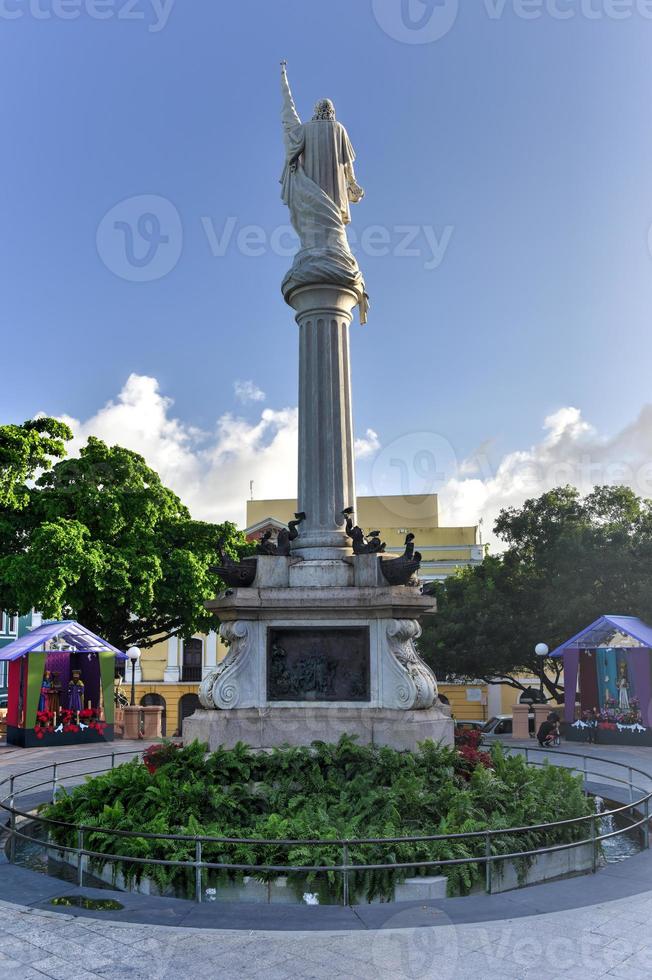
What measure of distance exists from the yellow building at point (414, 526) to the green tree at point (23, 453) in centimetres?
1849

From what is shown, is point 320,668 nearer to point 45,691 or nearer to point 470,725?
point 45,691

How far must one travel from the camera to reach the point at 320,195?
1614cm

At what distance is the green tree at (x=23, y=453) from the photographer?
27812mm

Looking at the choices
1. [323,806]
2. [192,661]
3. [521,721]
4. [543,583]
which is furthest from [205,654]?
[323,806]

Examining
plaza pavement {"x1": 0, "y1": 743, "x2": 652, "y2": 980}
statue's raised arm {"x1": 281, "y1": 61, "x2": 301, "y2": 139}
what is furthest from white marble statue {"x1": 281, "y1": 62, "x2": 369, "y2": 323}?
plaza pavement {"x1": 0, "y1": 743, "x2": 652, "y2": 980}

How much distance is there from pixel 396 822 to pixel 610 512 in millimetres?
22818

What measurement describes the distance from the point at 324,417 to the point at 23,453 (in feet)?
54.8

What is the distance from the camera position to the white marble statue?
15523 mm

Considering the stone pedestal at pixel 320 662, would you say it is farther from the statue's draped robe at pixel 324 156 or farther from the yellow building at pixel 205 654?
the yellow building at pixel 205 654

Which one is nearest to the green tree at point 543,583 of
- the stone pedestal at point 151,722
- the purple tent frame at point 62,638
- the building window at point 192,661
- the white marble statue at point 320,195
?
the stone pedestal at point 151,722

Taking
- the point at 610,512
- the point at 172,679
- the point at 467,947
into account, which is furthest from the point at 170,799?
the point at 172,679

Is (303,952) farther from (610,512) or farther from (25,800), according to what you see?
(610,512)

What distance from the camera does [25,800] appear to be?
537 inches
